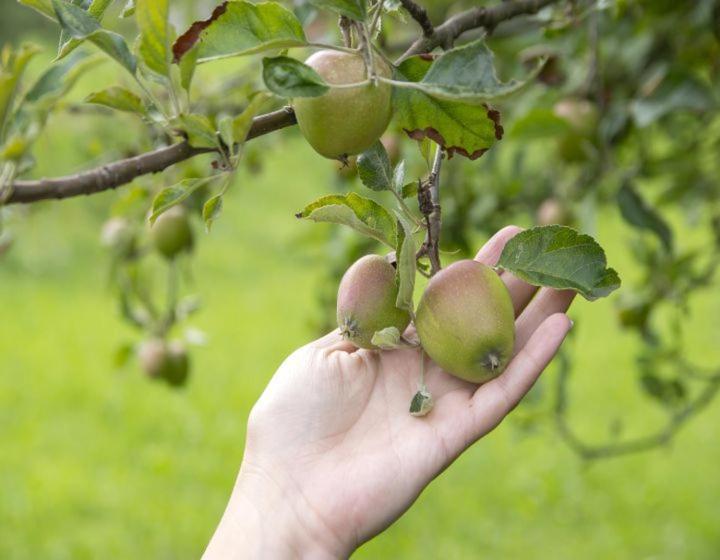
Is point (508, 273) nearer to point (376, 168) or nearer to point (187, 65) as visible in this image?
point (376, 168)

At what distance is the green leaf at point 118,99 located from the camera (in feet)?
2.79

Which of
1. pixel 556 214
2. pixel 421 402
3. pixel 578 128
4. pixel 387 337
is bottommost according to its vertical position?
pixel 556 214

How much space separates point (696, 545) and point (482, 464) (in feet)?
3.77

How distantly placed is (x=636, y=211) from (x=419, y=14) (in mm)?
880

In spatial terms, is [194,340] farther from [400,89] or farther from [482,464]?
[482,464]

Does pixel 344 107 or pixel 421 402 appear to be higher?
pixel 344 107

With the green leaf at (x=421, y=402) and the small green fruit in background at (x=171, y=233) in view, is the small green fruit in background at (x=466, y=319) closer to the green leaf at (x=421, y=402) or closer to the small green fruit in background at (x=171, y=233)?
the green leaf at (x=421, y=402)

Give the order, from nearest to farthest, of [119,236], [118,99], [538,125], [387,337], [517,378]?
1. [118,99]
2. [387,337]
3. [517,378]
4. [538,125]
5. [119,236]

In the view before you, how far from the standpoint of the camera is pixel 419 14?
0.91 m

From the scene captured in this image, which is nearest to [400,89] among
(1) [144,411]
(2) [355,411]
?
(2) [355,411]

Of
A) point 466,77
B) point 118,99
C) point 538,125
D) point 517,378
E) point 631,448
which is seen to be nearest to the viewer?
point 466,77

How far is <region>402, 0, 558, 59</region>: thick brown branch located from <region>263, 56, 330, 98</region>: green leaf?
137mm

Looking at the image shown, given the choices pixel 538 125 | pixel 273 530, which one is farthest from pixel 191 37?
pixel 538 125

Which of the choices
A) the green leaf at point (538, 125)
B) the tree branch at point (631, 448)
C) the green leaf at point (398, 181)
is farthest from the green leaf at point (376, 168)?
the tree branch at point (631, 448)
